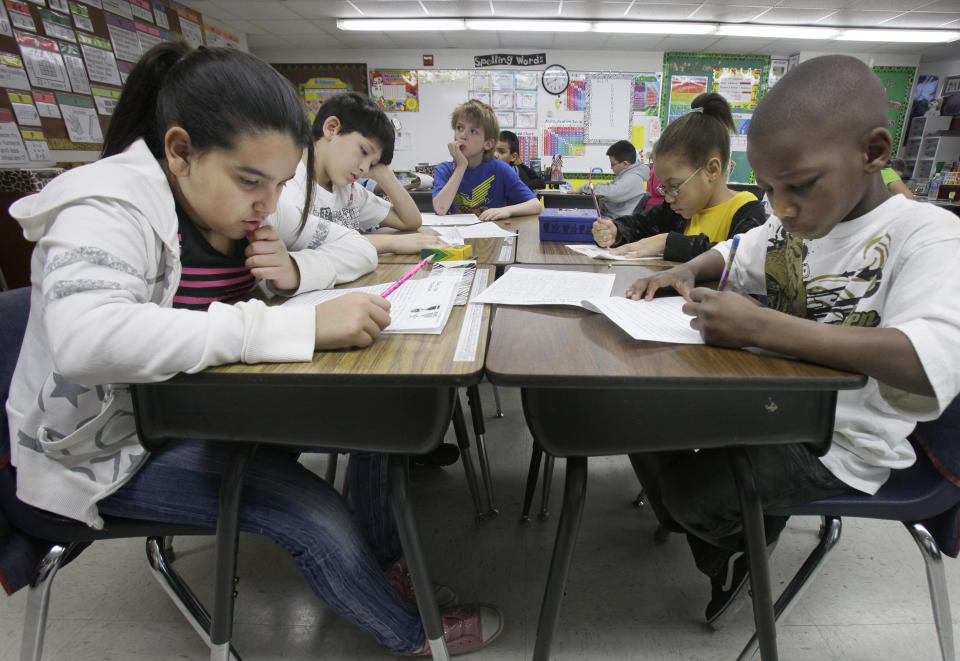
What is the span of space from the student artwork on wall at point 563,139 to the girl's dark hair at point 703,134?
514 centimetres

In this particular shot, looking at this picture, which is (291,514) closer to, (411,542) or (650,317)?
(411,542)

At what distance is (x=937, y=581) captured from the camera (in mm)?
806

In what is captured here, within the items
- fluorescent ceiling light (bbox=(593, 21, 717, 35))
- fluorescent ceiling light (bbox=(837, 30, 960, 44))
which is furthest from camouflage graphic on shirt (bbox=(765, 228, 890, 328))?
fluorescent ceiling light (bbox=(837, 30, 960, 44))

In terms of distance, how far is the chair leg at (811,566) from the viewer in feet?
2.65

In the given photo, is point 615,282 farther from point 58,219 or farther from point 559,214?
point 58,219

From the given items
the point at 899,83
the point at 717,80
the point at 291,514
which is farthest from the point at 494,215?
the point at 899,83

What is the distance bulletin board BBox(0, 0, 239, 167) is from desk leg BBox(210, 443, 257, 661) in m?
3.07

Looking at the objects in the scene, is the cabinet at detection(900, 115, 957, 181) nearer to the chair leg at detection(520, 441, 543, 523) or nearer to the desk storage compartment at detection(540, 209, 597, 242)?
the desk storage compartment at detection(540, 209, 597, 242)

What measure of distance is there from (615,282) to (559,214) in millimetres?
739

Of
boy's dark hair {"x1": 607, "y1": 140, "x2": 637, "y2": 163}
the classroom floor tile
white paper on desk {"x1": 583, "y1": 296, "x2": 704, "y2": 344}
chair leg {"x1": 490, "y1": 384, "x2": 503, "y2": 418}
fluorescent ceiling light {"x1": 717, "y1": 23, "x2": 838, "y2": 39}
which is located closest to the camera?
white paper on desk {"x1": 583, "y1": 296, "x2": 704, "y2": 344}

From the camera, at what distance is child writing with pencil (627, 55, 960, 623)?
1.92 feet

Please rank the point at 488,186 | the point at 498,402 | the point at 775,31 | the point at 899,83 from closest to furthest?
the point at 498,402 < the point at 488,186 < the point at 775,31 < the point at 899,83

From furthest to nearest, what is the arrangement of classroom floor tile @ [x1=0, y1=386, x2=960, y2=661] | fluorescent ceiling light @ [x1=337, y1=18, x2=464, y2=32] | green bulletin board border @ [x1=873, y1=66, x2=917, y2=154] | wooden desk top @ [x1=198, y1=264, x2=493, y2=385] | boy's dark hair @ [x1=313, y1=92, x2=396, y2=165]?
green bulletin board border @ [x1=873, y1=66, x2=917, y2=154]
fluorescent ceiling light @ [x1=337, y1=18, x2=464, y2=32]
boy's dark hair @ [x1=313, y1=92, x2=396, y2=165]
classroom floor tile @ [x1=0, y1=386, x2=960, y2=661]
wooden desk top @ [x1=198, y1=264, x2=493, y2=385]

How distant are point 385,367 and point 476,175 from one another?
2321mm
